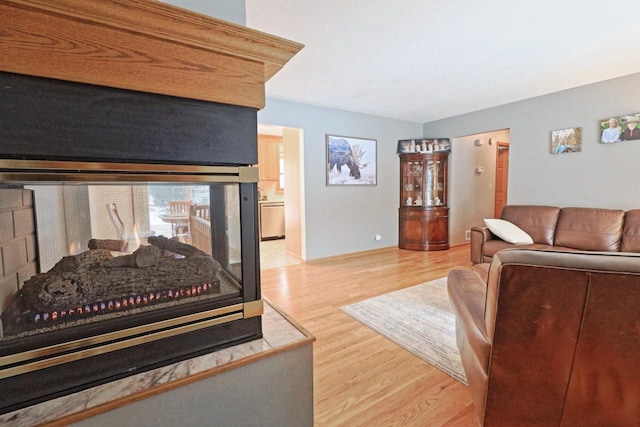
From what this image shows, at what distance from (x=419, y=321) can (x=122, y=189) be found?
229cm

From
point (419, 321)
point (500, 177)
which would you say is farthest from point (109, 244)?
point (500, 177)

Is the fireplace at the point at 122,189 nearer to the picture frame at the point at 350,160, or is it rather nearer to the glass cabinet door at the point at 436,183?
the picture frame at the point at 350,160

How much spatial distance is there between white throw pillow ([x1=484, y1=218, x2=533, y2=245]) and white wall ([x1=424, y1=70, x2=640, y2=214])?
0.85 meters

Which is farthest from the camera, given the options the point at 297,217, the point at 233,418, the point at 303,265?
the point at 297,217

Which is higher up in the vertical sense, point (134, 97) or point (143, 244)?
point (134, 97)

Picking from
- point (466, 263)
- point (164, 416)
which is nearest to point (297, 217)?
point (466, 263)

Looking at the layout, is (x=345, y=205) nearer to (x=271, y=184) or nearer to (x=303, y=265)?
(x=303, y=265)

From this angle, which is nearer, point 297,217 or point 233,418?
point 233,418

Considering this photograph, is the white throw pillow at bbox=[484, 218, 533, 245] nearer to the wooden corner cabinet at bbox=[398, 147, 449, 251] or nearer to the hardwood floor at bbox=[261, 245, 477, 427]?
the hardwood floor at bbox=[261, 245, 477, 427]

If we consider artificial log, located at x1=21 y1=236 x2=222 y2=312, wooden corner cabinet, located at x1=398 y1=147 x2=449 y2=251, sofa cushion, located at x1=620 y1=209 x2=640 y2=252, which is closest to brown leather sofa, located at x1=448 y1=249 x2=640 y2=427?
artificial log, located at x1=21 y1=236 x2=222 y2=312

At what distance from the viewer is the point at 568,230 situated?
130 inches

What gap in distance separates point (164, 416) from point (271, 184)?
5.95 metres

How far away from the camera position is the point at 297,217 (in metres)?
4.52

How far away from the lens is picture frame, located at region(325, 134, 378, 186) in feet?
A: 14.5
